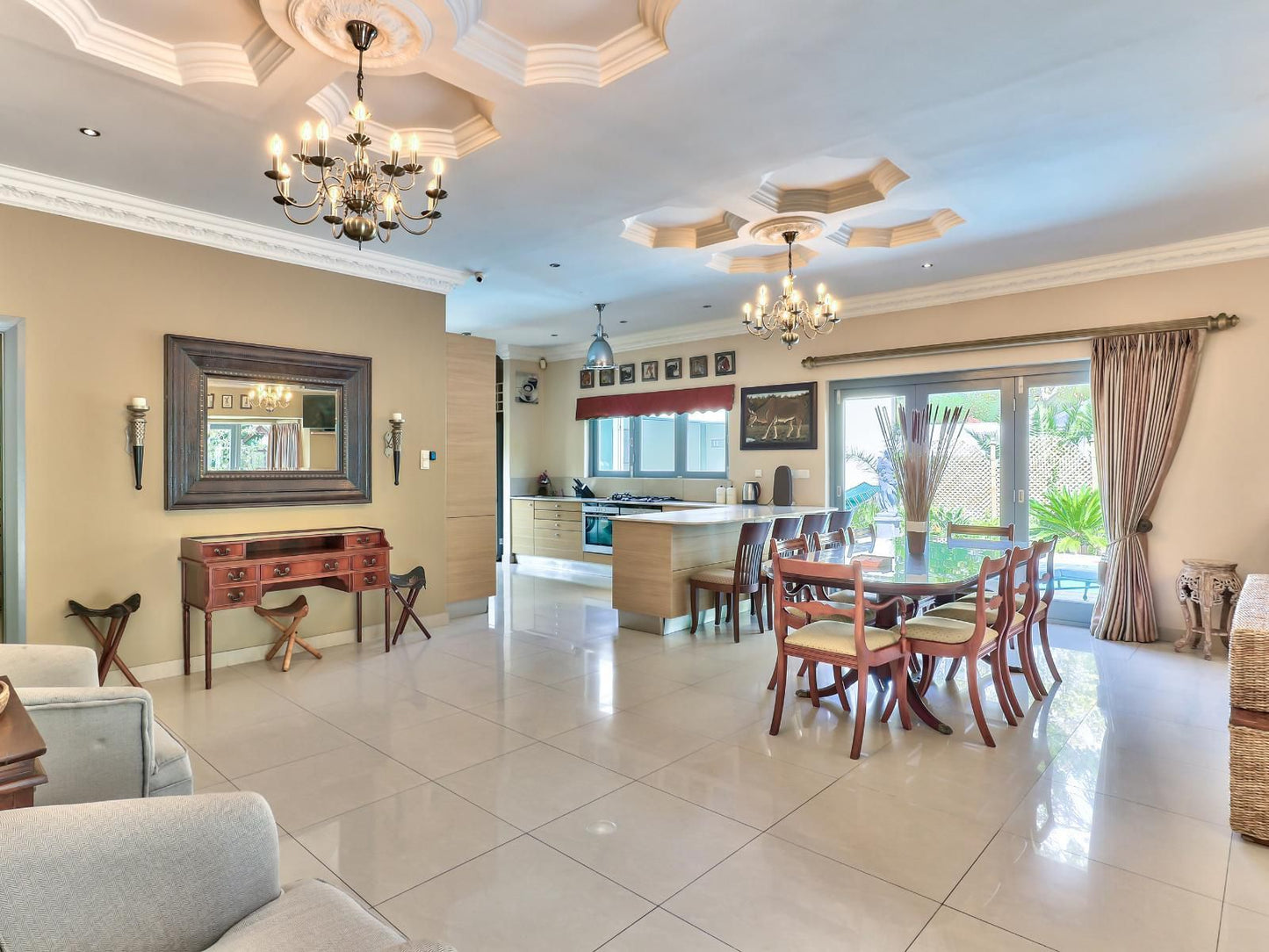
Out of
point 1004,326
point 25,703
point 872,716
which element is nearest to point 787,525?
point 872,716

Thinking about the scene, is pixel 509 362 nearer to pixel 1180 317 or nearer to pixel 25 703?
pixel 1180 317

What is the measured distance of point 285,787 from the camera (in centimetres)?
280

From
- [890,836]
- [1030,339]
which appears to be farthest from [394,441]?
[1030,339]

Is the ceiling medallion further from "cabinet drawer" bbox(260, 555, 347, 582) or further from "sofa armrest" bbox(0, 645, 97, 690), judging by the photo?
"sofa armrest" bbox(0, 645, 97, 690)

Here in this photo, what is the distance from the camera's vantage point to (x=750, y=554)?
5.25 m

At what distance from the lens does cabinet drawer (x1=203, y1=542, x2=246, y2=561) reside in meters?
4.12

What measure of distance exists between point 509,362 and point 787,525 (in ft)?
17.2

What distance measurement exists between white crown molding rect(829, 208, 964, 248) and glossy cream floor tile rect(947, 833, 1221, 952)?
3.87 meters

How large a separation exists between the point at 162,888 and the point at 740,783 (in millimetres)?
2097

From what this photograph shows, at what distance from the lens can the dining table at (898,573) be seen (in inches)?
126

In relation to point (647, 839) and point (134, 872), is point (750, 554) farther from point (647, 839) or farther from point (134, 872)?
point (134, 872)

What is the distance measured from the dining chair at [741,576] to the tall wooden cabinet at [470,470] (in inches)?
71.9

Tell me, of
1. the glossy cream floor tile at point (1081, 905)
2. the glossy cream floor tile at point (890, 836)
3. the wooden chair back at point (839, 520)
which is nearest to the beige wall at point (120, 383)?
the wooden chair back at point (839, 520)

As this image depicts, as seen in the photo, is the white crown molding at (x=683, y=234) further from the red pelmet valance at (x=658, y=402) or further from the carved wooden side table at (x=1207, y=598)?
the carved wooden side table at (x=1207, y=598)
